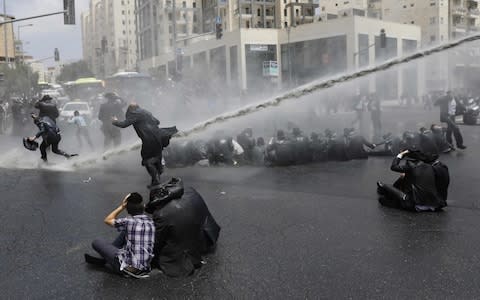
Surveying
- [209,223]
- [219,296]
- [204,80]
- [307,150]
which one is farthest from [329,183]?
[204,80]

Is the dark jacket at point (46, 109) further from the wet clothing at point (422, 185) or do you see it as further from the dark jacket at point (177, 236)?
the wet clothing at point (422, 185)

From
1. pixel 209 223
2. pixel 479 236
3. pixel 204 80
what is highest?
pixel 204 80

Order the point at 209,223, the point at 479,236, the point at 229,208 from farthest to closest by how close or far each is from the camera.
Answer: the point at 229,208 → the point at 479,236 → the point at 209,223

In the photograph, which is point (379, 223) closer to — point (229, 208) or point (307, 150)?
point (229, 208)

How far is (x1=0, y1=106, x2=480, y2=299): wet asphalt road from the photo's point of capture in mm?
4535

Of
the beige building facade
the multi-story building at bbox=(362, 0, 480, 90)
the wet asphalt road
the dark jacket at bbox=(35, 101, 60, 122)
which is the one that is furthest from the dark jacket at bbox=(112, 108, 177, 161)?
the multi-story building at bbox=(362, 0, 480, 90)

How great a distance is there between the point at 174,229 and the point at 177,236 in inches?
3.0

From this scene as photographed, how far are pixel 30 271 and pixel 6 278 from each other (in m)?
0.23

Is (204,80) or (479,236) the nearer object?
(479,236)

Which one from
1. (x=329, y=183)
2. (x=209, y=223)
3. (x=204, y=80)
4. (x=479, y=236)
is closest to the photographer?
(x=209, y=223)

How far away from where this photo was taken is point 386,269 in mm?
4938

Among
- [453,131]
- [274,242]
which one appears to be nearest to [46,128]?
[274,242]

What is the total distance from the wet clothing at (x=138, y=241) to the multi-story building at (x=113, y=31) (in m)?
65.8

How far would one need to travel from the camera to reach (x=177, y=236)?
4820 millimetres
